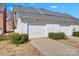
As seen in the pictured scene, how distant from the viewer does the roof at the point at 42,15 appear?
18.9 feet

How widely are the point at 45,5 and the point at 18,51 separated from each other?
1478 mm

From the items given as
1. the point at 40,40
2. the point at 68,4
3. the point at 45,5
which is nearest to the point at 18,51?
the point at 40,40

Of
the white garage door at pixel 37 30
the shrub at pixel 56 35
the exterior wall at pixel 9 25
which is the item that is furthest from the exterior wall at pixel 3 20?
the shrub at pixel 56 35

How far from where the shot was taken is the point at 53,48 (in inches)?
225

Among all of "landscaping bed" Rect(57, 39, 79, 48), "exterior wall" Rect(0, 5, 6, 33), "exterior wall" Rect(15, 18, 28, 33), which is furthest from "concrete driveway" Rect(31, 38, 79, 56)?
"exterior wall" Rect(0, 5, 6, 33)

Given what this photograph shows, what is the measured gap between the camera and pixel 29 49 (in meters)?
5.69

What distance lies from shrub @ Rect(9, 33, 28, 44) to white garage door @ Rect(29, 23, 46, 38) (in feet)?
0.74

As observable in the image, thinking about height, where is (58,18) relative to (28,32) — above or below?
above

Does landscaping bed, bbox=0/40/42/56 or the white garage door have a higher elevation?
the white garage door

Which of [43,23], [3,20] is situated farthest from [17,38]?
[43,23]

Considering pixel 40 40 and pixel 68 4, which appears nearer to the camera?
pixel 68 4

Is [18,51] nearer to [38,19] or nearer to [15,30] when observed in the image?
[15,30]

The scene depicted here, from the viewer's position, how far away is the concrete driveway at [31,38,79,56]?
18.3 feet

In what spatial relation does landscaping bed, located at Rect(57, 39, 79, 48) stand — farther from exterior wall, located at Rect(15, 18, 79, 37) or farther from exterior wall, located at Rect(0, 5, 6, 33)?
exterior wall, located at Rect(0, 5, 6, 33)
